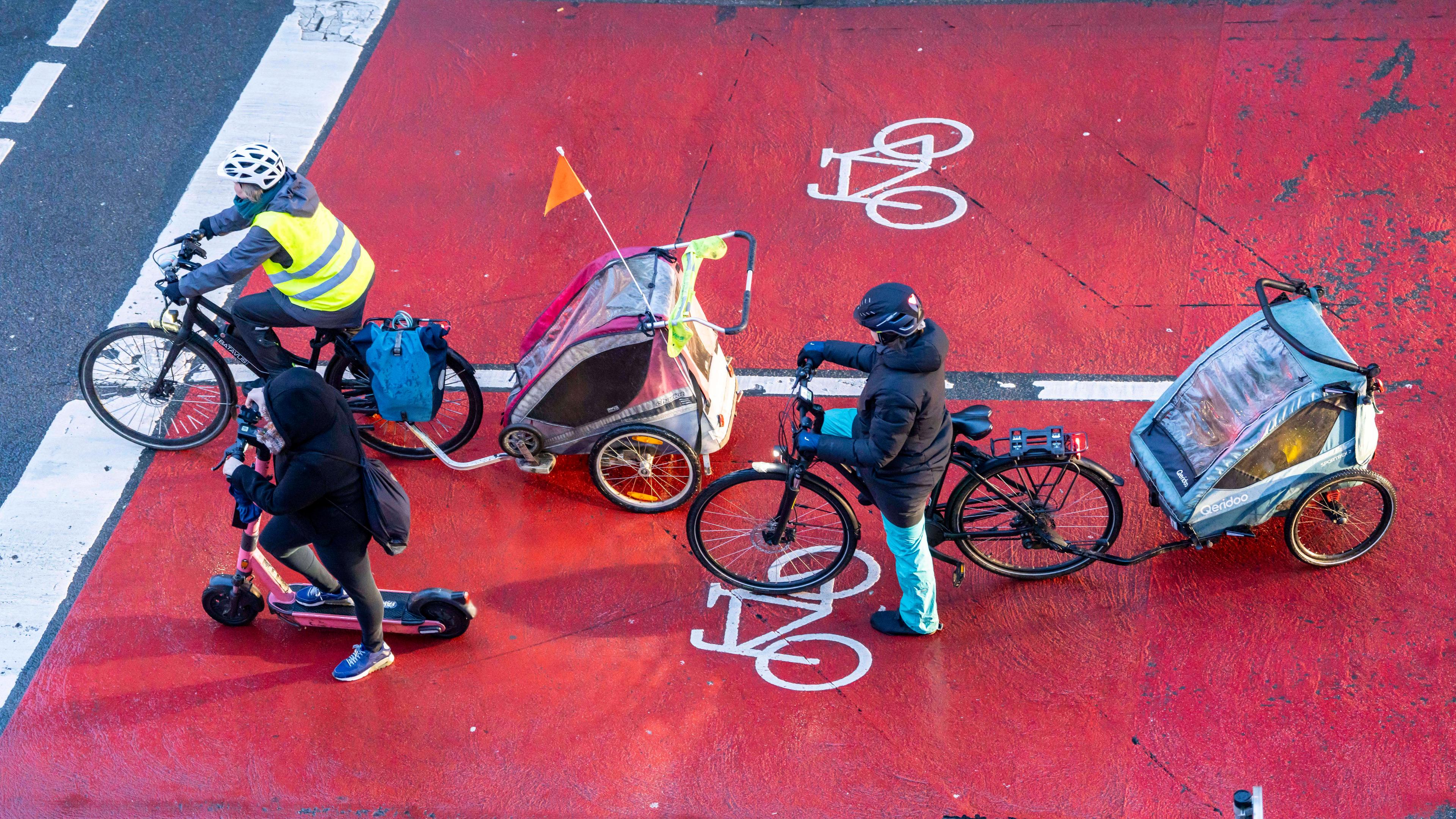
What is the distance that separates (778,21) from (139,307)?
6103 mm

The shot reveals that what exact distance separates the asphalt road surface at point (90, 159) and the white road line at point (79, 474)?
0.12m

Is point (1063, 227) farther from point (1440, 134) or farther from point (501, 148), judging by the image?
point (501, 148)

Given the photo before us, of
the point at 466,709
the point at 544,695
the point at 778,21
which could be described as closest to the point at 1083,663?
the point at 544,695

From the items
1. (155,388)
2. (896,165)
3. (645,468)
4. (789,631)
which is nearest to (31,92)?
(155,388)

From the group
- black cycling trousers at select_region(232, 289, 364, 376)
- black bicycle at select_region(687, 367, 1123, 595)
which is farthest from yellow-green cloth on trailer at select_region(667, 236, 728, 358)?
black cycling trousers at select_region(232, 289, 364, 376)

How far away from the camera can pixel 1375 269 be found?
25.4 feet

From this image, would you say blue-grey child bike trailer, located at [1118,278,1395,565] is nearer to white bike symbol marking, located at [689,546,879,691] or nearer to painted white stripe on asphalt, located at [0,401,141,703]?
white bike symbol marking, located at [689,546,879,691]

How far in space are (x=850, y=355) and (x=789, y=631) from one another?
1645 mm

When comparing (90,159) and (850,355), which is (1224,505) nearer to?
(850,355)

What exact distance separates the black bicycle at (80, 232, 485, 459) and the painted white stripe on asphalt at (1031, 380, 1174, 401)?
3696 mm

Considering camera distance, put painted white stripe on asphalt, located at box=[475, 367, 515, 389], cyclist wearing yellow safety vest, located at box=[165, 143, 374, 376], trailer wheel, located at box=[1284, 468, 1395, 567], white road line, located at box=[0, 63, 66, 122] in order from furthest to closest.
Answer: white road line, located at box=[0, 63, 66, 122] < painted white stripe on asphalt, located at box=[475, 367, 515, 389] < cyclist wearing yellow safety vest, located at box=[165, 143, 374, 376] < trailer wheel, located at box=[1284, 468, 1395, 567]

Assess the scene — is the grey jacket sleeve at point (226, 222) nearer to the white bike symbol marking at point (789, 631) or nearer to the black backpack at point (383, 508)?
→ the black backpack at point (383, 508)

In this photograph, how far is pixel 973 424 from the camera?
5.53 metres

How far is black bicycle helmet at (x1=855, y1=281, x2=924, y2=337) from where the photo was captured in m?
4.80
